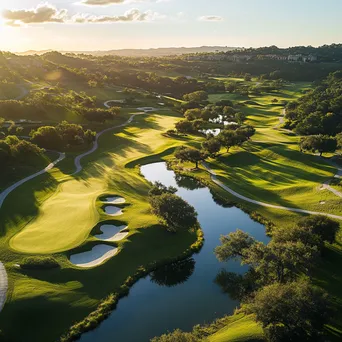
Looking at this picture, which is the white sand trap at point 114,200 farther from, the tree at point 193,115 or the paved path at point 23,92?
the paved path at point 23,92

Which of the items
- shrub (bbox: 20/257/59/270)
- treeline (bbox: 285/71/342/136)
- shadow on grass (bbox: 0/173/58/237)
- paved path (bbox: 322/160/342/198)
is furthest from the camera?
treeline (bbox: 285/71/342/136)

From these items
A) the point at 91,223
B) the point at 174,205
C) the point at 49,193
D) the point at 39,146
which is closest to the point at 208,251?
the point at 174,205

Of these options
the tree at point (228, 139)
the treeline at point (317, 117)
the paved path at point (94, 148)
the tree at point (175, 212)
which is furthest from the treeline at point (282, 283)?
Result: the treeline at point (317, 117)

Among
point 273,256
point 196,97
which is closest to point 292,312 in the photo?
A: point 273,256

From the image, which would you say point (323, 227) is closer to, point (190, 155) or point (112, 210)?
point (112, 210)

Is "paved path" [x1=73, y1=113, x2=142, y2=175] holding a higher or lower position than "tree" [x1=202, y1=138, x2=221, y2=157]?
lower

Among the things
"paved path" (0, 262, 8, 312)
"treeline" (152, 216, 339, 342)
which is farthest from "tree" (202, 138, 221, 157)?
"paved path" (0, 262, 8, 312)

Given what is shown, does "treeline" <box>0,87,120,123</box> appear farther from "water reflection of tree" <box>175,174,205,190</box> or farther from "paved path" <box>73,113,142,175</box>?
"water reflection of tree" <box>175,174,205,190</box>

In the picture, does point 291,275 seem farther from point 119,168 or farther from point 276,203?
point 119,168
